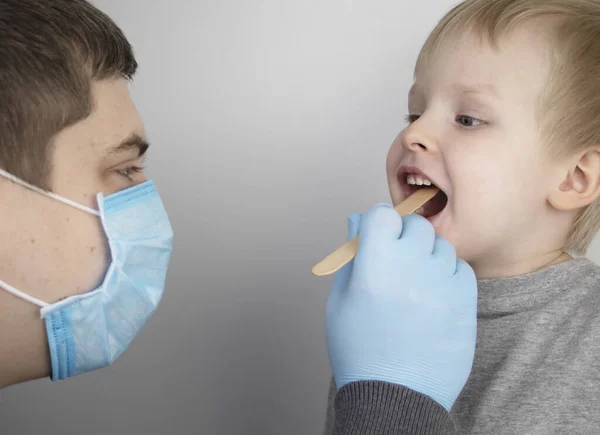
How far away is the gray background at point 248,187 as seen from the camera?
168 cm

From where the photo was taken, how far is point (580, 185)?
1.14 m

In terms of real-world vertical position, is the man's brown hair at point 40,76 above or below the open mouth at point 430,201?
above

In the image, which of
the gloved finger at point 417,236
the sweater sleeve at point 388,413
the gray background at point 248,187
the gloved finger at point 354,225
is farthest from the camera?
the gray background at point 248,187

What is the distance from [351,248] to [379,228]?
0.05 metres

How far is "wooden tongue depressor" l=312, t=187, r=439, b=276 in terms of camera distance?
3.10 feet

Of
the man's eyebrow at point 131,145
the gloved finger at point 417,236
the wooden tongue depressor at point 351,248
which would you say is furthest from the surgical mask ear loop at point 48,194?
the gloved finger at point 417,236

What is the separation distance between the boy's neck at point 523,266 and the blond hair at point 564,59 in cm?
19

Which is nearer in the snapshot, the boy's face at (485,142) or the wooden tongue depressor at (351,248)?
the wooden tongue depressor at (351,248)

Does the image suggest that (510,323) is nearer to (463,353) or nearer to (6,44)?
(463,353)

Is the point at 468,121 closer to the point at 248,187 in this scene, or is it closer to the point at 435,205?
the point at 435,205

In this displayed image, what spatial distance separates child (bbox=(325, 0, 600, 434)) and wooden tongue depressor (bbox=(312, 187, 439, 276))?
0.08 ft

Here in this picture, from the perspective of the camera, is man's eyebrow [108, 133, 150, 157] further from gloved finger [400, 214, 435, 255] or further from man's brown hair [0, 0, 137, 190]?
gloved finger [400, 214, 435, 255]

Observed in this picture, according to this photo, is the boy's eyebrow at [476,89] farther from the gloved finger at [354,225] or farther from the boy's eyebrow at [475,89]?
the gloved finger at [354,225]

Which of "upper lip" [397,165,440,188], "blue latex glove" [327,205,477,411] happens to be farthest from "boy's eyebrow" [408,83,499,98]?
"blue latex glove" [327,205,477,411]
